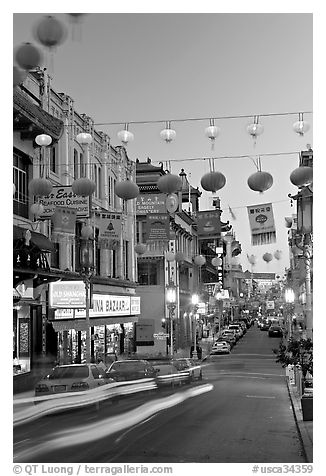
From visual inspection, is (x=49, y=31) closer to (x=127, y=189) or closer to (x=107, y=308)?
(x=127, y=189)

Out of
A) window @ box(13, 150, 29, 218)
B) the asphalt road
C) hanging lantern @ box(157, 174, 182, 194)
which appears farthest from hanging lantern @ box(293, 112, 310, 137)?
window @ box(13, 150, 29, 218)

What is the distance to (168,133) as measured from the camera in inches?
595

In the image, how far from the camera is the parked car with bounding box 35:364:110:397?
18.5 m

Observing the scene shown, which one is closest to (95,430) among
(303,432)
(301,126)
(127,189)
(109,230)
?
(303,432)

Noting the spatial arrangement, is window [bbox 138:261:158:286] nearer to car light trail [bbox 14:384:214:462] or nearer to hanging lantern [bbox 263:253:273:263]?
hanging lantern [bbox 263:253:273:263]

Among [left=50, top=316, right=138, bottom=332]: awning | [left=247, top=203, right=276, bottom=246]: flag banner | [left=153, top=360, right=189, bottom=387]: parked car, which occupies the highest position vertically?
[left=247, top=203, right=276, bottom=246]: flag banner

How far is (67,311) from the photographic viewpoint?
30.6 m

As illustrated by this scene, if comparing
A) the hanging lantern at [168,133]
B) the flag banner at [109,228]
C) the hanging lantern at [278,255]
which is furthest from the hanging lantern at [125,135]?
the hanging lantern at [278,255]

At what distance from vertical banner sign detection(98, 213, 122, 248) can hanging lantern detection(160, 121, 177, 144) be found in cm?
1186

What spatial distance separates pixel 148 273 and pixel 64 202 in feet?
98.6
